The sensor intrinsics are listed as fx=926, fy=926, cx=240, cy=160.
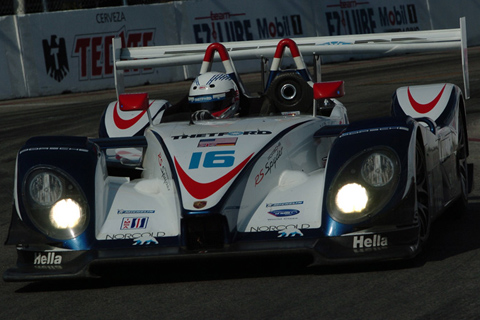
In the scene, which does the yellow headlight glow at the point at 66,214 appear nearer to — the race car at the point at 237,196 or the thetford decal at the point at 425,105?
the race car at the point at 237,196

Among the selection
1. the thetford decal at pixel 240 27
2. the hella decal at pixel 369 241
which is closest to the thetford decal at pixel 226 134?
the hella decal at pixel 369 241

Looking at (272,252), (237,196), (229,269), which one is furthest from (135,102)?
(272,252)

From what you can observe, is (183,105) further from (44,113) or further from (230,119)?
(44,113)

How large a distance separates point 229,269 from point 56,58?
15.3 m

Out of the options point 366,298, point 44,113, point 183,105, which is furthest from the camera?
point 44,113

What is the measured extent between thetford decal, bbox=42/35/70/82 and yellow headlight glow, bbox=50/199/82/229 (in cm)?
1494

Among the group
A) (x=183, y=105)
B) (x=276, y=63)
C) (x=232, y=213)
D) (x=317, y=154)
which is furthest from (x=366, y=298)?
(x=276, y=63)

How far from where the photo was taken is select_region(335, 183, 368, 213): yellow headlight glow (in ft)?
16.5

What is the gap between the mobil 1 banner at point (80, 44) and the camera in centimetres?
1969

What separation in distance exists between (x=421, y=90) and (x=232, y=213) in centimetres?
285

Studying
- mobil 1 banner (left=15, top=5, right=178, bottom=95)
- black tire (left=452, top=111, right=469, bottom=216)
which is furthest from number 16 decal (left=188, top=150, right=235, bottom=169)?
mobil 1 banner (left=15, top=5, right=178, bottom=95)

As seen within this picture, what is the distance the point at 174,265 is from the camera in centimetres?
548

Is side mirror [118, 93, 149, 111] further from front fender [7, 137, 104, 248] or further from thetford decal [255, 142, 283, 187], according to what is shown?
thetford decal [255, 142, 283, 187]

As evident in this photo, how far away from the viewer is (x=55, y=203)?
5273 millimetres
